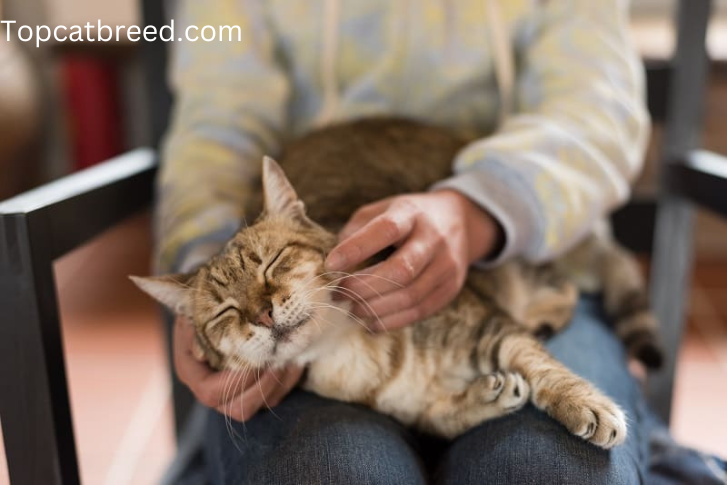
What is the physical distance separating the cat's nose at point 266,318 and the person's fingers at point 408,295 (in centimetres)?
10

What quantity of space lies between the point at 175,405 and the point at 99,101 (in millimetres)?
1793

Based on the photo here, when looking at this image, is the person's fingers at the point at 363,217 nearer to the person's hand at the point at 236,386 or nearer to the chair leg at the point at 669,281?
the person's hand at the point at 236,386

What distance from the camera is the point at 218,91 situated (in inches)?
44.2

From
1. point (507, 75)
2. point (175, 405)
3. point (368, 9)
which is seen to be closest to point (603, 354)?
point (507, 75)

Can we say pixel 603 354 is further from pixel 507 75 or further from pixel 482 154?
pixel 507 75

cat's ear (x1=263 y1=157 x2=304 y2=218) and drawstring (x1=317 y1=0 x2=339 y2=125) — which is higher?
drawstring (x1=317 y1=0 x2=339 y2=125)

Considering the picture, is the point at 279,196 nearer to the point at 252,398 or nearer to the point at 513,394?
the point at 252,398

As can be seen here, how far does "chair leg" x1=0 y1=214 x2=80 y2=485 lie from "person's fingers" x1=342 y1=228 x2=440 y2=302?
0.32 metres

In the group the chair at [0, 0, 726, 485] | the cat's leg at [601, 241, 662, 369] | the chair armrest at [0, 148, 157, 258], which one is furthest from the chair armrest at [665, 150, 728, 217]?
the chair armrest at [0, 148, 157, 258]

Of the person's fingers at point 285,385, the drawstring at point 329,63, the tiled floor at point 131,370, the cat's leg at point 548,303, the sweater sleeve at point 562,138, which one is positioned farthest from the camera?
the tiled floor at point 131,370

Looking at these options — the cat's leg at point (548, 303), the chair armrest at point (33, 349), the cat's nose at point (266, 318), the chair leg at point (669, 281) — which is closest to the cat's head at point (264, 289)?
the cat's nose at point (266, 318)

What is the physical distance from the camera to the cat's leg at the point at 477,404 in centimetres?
76

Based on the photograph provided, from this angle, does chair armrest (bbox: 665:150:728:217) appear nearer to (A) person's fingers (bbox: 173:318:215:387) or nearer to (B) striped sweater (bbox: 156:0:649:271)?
(B) striped sweater (bbox: 156:0:649:271)

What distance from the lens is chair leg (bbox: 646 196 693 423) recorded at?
1.19 meters
